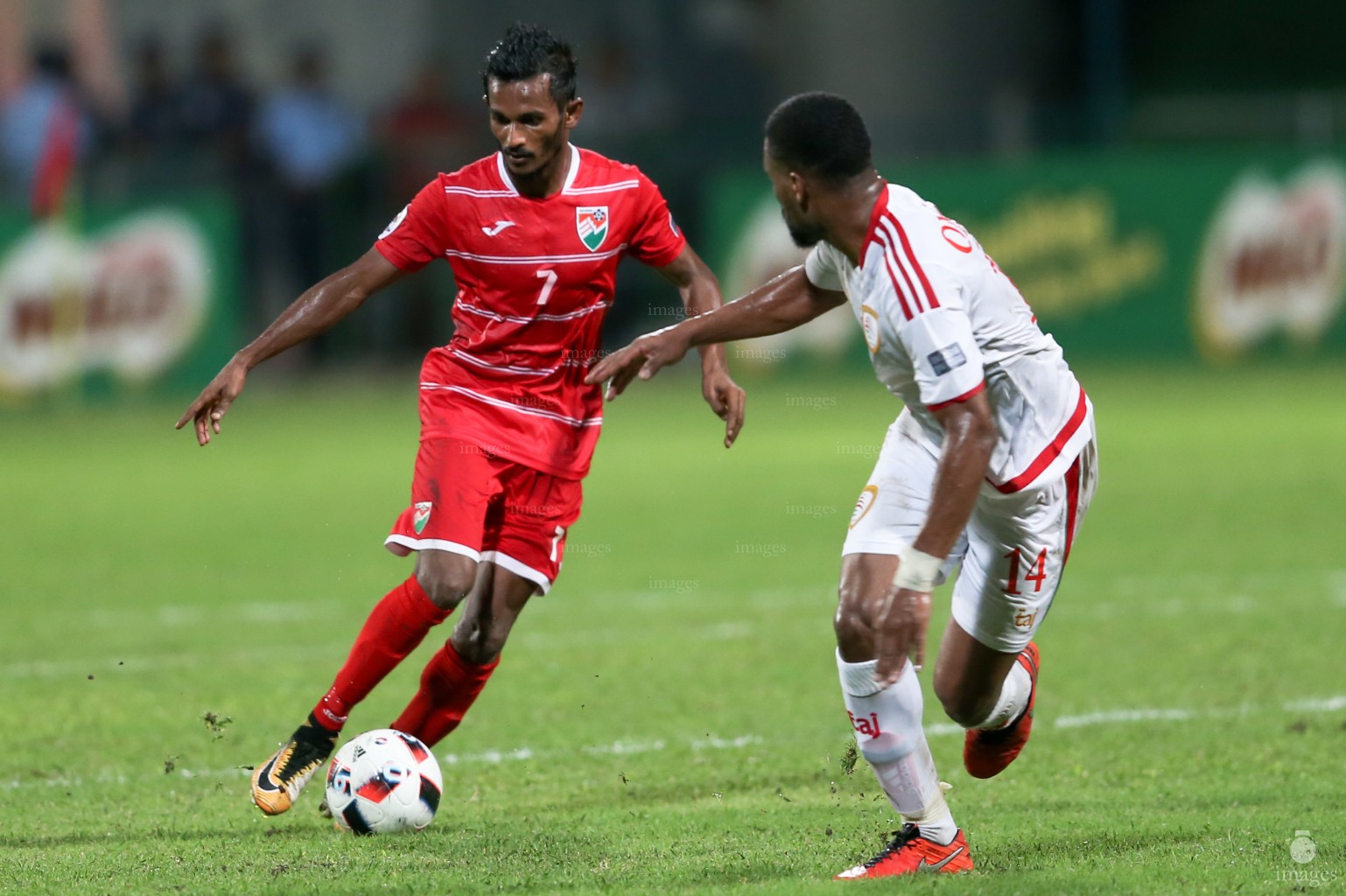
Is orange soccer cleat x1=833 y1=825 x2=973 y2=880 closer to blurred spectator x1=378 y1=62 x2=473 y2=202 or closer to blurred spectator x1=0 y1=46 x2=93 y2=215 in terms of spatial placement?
blurred spectator x1=0 y1=46 x2=93 y2=215

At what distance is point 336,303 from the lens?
17.5 ft

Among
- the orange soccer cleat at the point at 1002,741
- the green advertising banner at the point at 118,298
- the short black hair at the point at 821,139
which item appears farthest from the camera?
the green advertising banner at the point at 118,298

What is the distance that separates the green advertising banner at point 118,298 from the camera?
16.1 m

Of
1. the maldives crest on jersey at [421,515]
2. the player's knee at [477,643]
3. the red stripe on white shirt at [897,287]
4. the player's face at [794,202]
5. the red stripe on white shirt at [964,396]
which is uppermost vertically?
the player's face at [794,202]

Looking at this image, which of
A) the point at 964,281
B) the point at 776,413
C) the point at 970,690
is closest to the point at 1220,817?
the point at 970,690

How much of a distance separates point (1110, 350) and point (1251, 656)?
39.1ft

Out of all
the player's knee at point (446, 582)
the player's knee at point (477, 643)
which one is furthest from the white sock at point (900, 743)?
the player's knee at point (477, 643)

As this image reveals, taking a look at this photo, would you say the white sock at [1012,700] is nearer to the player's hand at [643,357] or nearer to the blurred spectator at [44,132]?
the player's hand at [643,357]

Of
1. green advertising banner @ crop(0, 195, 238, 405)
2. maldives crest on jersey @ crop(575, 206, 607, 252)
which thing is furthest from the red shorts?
green advertising banner @ crop(0, 195, 238, 405)

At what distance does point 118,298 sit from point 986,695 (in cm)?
1306

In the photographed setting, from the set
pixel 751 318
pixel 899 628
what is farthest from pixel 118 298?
pixel 899 628

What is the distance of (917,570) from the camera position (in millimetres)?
4012

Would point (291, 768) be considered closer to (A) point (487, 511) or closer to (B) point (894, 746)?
(A) point (487, 511)

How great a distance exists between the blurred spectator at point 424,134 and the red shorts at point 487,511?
13.3 meters
